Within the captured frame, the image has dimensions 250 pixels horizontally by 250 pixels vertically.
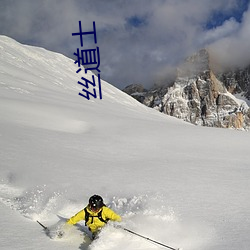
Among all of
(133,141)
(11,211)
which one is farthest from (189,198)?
(133,141)

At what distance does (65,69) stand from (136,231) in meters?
71.2

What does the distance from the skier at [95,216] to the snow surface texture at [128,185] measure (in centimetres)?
21

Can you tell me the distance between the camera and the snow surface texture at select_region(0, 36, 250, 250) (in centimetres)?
539

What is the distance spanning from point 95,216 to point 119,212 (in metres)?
0.96

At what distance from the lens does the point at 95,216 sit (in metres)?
5.77

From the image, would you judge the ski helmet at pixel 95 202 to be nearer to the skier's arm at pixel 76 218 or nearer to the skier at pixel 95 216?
the skier at pixel 95 216

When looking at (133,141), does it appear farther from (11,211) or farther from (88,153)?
(11,211)

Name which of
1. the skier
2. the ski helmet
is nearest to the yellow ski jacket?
the skier

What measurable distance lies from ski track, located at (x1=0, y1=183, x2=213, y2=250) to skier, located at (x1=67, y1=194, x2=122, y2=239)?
0.18m

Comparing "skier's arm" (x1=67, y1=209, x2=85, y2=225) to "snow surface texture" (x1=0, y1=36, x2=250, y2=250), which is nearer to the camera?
"snow surface texture" (x1=0, y1=36, x2=250, y2=250)

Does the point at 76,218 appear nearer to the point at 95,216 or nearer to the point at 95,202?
the point at 95,216

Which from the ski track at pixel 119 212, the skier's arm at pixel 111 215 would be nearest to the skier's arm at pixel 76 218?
the ski track at pixel 119 212

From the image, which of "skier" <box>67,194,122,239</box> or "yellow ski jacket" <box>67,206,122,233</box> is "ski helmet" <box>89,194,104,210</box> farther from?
"yellow ski jacket" <box>67,206,122,233</box>

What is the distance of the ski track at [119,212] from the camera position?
5305 millimetres
